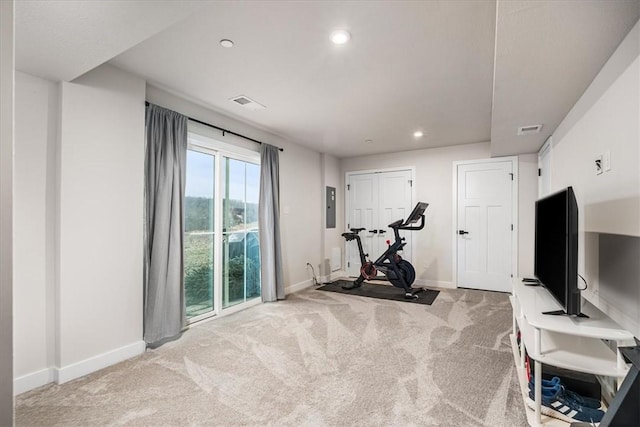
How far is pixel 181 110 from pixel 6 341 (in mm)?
2857

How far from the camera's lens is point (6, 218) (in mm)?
702

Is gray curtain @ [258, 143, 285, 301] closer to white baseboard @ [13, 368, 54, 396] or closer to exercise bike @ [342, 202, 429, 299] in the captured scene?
exercise bike @ [342, 202, 429, 299]

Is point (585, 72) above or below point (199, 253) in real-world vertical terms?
above

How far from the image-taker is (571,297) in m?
1.67

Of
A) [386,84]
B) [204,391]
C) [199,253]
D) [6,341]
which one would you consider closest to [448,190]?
[386,84]

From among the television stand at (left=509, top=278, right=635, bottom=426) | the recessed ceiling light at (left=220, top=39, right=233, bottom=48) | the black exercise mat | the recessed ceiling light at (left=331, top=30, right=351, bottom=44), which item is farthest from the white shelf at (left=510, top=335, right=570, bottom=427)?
the recessed ceiling light at (left=220, top=39, right=233, bottom=48)

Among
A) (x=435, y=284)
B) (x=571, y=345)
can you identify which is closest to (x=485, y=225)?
(x=435, y=284)

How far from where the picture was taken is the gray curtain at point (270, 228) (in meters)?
4.08

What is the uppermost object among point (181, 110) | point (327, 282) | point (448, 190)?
point (181, 110)

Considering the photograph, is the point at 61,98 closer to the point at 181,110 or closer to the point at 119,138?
the point at 119,138

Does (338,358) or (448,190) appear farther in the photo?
(448,190)

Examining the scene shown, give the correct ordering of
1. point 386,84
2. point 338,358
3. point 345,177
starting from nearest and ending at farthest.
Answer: point 338,358 < point 386,84 < point 345,177

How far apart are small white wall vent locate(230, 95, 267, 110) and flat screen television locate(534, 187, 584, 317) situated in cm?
270

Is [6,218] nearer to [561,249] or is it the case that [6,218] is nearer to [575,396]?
[561,249]
